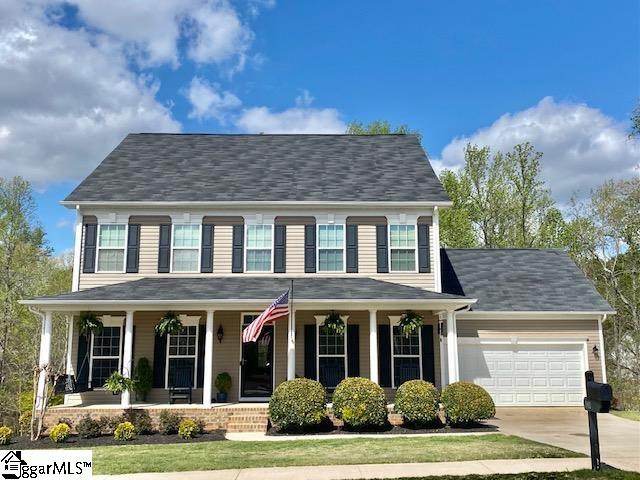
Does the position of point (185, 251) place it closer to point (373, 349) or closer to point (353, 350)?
point (353, 350)

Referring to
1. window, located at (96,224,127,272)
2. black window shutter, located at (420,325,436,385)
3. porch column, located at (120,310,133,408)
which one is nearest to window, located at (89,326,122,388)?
porch column, located at (120,310,133,408)

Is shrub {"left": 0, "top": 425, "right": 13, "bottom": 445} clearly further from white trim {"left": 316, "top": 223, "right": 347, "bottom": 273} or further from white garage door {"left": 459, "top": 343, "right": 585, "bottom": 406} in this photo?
white garage door {"left": 459, "top": 343, "right": 585, "bottom": 406}

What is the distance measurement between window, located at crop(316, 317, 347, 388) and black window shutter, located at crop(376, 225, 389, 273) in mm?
2454

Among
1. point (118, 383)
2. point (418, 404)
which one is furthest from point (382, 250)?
point (118, 383)

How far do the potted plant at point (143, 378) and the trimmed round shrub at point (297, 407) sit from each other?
4.51m

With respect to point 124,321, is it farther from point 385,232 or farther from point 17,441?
point 385,232

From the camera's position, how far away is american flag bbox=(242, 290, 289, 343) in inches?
501

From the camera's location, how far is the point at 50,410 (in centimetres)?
1359

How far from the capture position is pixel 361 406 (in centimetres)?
1296

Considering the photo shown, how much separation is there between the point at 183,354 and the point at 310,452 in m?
7.02

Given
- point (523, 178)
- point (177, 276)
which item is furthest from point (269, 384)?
point (523, 178)

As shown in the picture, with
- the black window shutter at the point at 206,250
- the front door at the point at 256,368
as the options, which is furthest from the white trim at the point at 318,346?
the black window shutter at the point at 206,250

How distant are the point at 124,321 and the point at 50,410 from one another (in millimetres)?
3315

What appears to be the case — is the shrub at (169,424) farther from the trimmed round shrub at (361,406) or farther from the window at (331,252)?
the window at (331,252)
